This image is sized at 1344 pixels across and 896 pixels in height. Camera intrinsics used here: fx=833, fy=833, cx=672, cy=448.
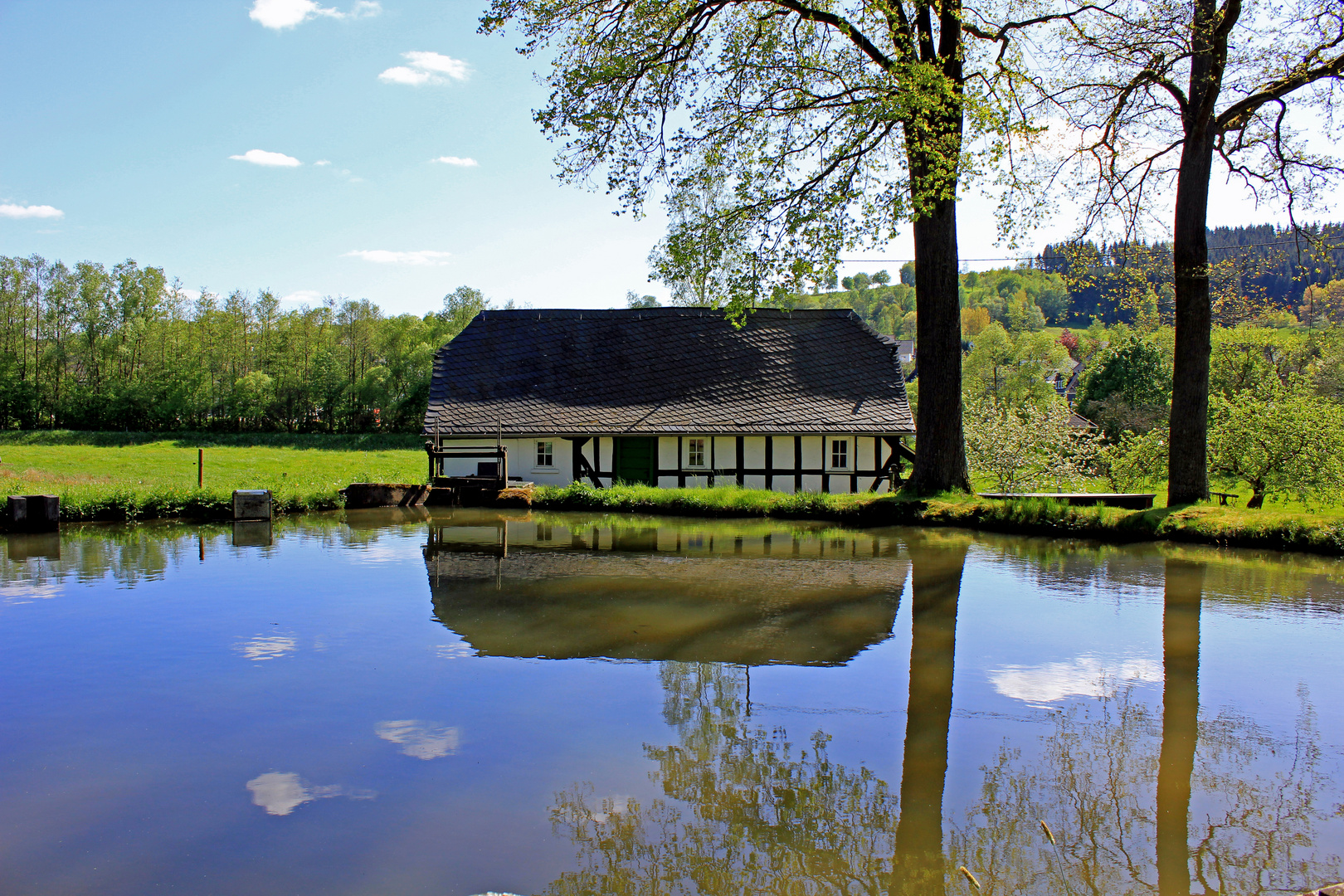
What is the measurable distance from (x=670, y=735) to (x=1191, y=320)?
13.4 metres

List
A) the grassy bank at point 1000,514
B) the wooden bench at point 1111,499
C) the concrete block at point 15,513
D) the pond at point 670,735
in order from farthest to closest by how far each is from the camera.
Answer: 1. the wooden bench at point 1111,499
2. the concrete block at point 15,513
3. the grassy bank at point 1000,514
4. the pond at point 670,735

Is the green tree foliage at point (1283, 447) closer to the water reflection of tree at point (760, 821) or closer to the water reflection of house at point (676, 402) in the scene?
the water reflection of house at point (676, 402)

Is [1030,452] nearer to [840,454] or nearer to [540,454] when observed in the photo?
[840,454]

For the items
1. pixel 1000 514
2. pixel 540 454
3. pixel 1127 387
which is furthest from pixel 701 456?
pixel 1127 387

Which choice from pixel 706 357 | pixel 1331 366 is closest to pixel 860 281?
pixel 1331 366

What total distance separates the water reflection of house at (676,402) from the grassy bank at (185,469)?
13.6ft

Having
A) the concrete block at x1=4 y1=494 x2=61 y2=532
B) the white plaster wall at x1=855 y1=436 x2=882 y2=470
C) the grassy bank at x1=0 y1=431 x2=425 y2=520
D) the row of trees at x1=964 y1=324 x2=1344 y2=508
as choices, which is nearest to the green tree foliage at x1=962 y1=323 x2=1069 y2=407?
the row of trees at x1=964 y1=324 x2=1344 y2=508

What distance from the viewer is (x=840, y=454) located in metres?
22.6

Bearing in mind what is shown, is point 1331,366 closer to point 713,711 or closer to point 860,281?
point 713,711

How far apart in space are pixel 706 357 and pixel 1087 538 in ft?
42.2

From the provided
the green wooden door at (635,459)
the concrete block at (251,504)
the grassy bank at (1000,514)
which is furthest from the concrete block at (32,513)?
the green wooden door at (635,459)

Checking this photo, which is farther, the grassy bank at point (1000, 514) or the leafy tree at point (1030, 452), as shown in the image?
the leafy tree at point (1030, 452)

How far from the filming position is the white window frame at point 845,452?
22469 mm

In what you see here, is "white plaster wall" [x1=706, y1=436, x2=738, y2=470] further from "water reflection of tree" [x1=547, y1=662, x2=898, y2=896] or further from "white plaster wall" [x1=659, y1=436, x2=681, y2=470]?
"water reflection of tree" [x1=547, y1=662, x2=898, y2=896]
